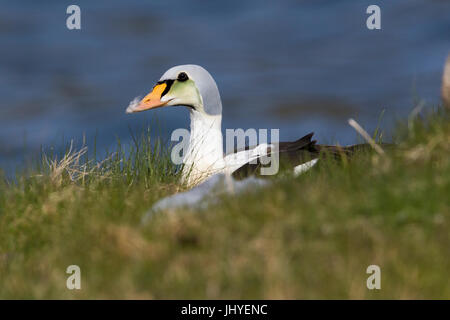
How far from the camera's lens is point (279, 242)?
4.11 m

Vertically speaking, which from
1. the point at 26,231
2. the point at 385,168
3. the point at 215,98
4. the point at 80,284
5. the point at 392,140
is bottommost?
the point at 80,284

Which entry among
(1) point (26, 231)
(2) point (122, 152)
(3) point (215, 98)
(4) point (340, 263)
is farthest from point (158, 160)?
(4) point (340, 263)

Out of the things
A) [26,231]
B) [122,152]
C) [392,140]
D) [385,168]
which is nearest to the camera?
[385,168]

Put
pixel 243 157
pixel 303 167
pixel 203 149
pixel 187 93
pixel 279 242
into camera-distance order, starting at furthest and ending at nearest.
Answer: pixel 187 93 → pixel 203 149 → pixel 243 157 → pixel 303 167 → pixel 279 242

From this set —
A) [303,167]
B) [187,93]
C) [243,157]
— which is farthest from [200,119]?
[303,167]

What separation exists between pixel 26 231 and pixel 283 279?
278 cm

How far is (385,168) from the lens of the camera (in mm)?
4984

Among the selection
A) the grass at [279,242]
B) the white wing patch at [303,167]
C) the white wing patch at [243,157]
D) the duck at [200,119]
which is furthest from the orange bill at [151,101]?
the grass at [279,242]

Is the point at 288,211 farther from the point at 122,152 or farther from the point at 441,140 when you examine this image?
the point at 122,152

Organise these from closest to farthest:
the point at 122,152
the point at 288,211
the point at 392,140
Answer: the point at 288,211 → the point at 392,140 → the point at 122,152

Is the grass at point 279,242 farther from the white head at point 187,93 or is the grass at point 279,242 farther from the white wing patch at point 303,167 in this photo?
the white head at point 187,93

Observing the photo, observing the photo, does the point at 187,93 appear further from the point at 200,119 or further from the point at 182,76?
the point at 200,119

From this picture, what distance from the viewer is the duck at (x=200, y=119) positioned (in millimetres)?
7395

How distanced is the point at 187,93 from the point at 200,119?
13.9 inches
